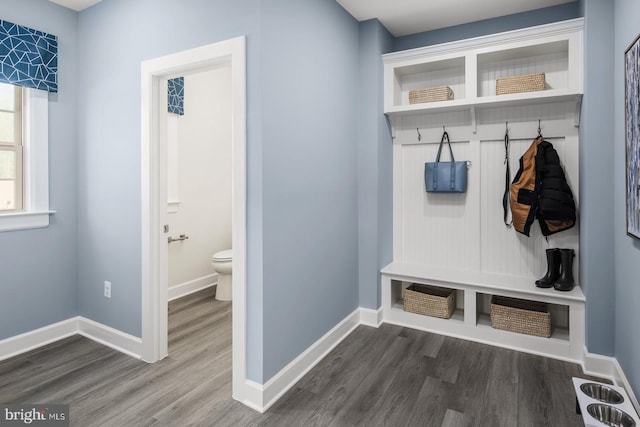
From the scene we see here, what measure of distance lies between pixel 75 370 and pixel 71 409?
48 centimetres

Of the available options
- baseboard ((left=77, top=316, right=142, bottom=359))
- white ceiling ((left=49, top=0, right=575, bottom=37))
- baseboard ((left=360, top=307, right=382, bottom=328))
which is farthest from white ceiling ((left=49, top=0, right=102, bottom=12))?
baseboard ((left=360, top=307, right=382, bottom=328))

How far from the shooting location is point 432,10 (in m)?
2.97

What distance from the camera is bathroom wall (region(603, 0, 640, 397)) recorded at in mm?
1922

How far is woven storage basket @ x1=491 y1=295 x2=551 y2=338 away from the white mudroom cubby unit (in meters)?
0.06

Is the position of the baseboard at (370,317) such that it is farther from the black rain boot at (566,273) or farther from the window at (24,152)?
the window at (24,152)

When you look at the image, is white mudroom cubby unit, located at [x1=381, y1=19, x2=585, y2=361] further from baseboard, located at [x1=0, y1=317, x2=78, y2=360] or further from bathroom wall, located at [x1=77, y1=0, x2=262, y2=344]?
baseboard, located at [x1=0, y1=317, x2=78, y2=360]

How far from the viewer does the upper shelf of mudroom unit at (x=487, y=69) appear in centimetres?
264

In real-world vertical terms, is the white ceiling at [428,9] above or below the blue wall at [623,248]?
above

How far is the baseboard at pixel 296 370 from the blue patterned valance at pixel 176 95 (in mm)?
2618

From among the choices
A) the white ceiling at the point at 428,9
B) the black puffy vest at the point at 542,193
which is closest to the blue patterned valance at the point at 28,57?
the white ceiling at the point at 428,9

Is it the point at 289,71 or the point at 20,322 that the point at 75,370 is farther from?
the point at 289,71

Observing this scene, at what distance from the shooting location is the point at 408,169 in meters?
3.54

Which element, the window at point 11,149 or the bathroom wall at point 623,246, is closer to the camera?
the bathroom wall at point 623,246

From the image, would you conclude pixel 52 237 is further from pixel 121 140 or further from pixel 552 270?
pixel 552 270
